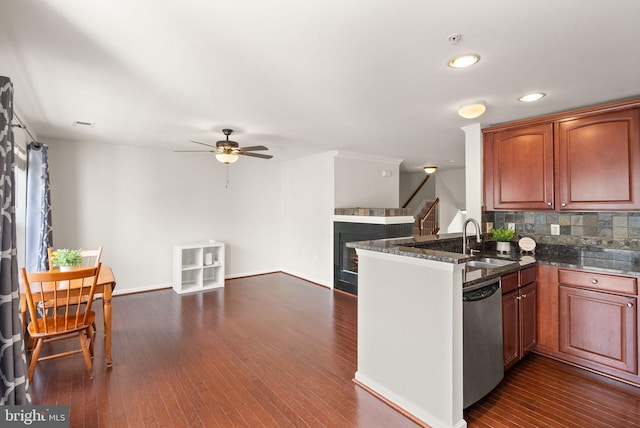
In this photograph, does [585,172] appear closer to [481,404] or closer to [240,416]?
[481,404]

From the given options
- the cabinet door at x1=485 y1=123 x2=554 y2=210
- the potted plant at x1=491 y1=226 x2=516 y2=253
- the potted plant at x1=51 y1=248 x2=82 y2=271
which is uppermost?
the cabinet door at x1=485 y1=123 x2=554 y2=210

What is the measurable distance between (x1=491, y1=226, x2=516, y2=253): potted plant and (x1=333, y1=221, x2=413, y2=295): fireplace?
1.53 metres

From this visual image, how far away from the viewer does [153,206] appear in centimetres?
523

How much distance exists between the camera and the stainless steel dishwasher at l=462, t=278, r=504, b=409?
79.0 inches

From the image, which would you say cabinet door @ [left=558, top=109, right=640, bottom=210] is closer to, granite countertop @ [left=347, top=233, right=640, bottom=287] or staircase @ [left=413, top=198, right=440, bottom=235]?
granite countertop @ [left=347, top=233, right=640, bottom=287]

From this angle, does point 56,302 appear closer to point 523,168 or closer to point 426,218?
point 523,168

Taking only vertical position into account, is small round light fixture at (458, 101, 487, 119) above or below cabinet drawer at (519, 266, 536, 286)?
above

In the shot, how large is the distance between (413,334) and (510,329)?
3.39ft

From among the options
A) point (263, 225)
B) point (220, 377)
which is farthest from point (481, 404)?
point (263, 225)

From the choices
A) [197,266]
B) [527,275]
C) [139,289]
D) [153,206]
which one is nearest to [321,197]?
[197,266]

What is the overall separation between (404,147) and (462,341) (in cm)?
371

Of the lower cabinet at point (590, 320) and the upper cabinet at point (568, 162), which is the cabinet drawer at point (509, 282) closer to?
the lower cabinet at point (590, 320)

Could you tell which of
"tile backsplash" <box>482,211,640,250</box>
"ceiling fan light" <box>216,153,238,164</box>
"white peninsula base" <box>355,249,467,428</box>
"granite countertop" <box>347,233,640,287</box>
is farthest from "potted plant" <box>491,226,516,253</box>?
"ceiling fan light" <box>216,153,238,164</box>

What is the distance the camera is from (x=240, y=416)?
2.09 m
